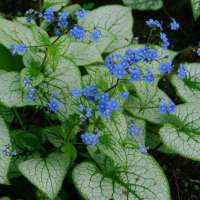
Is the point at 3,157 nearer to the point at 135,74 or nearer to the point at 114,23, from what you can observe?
the point at 135,74

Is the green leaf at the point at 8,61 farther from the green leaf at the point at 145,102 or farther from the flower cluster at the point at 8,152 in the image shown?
the green leaf at the point at 145,102

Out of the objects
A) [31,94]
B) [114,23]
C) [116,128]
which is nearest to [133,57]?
[116,128]

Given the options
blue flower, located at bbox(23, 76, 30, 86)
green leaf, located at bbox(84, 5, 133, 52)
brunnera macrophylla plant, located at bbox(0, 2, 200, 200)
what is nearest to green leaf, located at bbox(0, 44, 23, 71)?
brunnera macrophylla plant, located at bbox(0, 2, 200, 200)

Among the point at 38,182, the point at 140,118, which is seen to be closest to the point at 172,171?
the point at 140,118

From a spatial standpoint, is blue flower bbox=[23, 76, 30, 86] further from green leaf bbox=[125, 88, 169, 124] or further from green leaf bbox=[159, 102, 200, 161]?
green leaf bbox=[159, 102, 200, 161]

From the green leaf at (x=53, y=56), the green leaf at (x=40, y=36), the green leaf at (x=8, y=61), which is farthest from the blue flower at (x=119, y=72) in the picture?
the green leaf at (x=8, y=61)

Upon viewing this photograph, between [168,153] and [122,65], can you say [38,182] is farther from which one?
[168,153]

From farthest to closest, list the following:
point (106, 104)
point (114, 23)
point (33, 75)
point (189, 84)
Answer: point (114, 23) < point (189, 84) < point (33, 75) < point (106, 104)

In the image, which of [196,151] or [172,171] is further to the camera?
[172,171]
